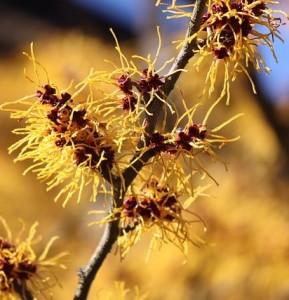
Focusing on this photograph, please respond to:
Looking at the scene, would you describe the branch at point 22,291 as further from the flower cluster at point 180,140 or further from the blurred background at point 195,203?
the blurred background at point 195,203

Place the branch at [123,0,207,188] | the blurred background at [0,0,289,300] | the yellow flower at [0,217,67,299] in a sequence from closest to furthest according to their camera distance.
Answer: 1. the branch at [123,0,207,188]
2. the yellow flower at [0,217,67,299]
3. the blurred background at [0,0,289,300]

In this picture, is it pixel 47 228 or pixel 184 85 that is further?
pixel 47 228

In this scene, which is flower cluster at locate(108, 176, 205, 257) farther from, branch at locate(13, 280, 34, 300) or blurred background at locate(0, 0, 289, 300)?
blurred background at locate(0, 0, 289, 300)

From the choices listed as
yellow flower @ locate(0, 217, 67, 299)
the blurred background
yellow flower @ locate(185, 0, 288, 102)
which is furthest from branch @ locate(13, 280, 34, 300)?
the blurred background

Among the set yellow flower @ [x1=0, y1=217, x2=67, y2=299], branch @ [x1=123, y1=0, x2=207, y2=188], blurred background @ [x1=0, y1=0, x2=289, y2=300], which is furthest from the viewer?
blurred background @ [x1=0, y1=0, x2=289, y2=300]

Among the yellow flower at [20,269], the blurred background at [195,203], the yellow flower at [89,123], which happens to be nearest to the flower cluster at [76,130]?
the yellow flower at [89,123]

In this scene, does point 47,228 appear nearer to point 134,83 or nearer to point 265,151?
point 265,151

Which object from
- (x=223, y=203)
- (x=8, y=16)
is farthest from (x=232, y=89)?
(x=8, y=16)
